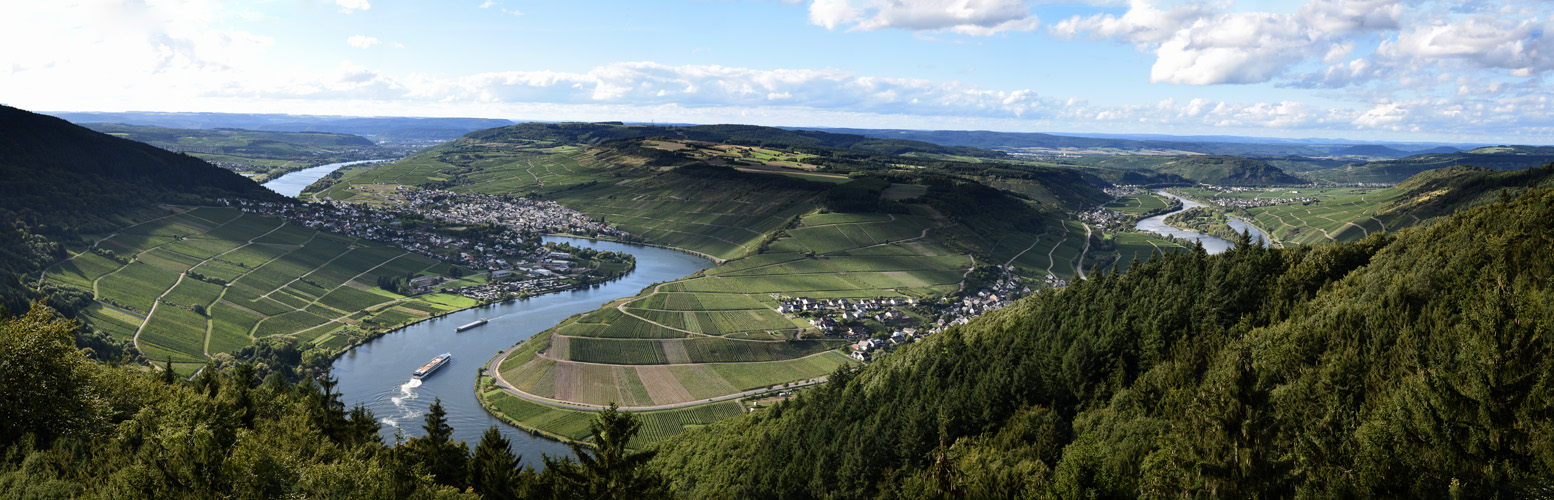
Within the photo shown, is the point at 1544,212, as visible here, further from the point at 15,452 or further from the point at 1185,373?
the point at 15,452

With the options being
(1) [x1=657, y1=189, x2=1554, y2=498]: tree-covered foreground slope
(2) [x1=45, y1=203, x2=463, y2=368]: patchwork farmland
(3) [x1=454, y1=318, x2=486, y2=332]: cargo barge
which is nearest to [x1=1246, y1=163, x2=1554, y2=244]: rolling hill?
(1) [x1=657, y1=189, x2=1554, y2=498]: tree-covered foreground slope

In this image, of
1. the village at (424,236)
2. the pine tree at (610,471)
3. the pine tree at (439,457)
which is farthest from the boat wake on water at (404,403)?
the village at (424,236)

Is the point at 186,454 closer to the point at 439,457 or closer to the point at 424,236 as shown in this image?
the point at 439,457

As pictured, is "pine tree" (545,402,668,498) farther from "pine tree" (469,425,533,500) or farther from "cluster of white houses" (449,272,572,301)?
"cluster of white houses" (449,272,572,301)

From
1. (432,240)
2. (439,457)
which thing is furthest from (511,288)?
(439,457)

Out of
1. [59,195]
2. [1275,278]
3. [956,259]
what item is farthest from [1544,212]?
[59,195]

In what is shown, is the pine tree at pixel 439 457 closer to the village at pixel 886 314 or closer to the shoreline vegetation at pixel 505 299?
the village at pixel 886 314
